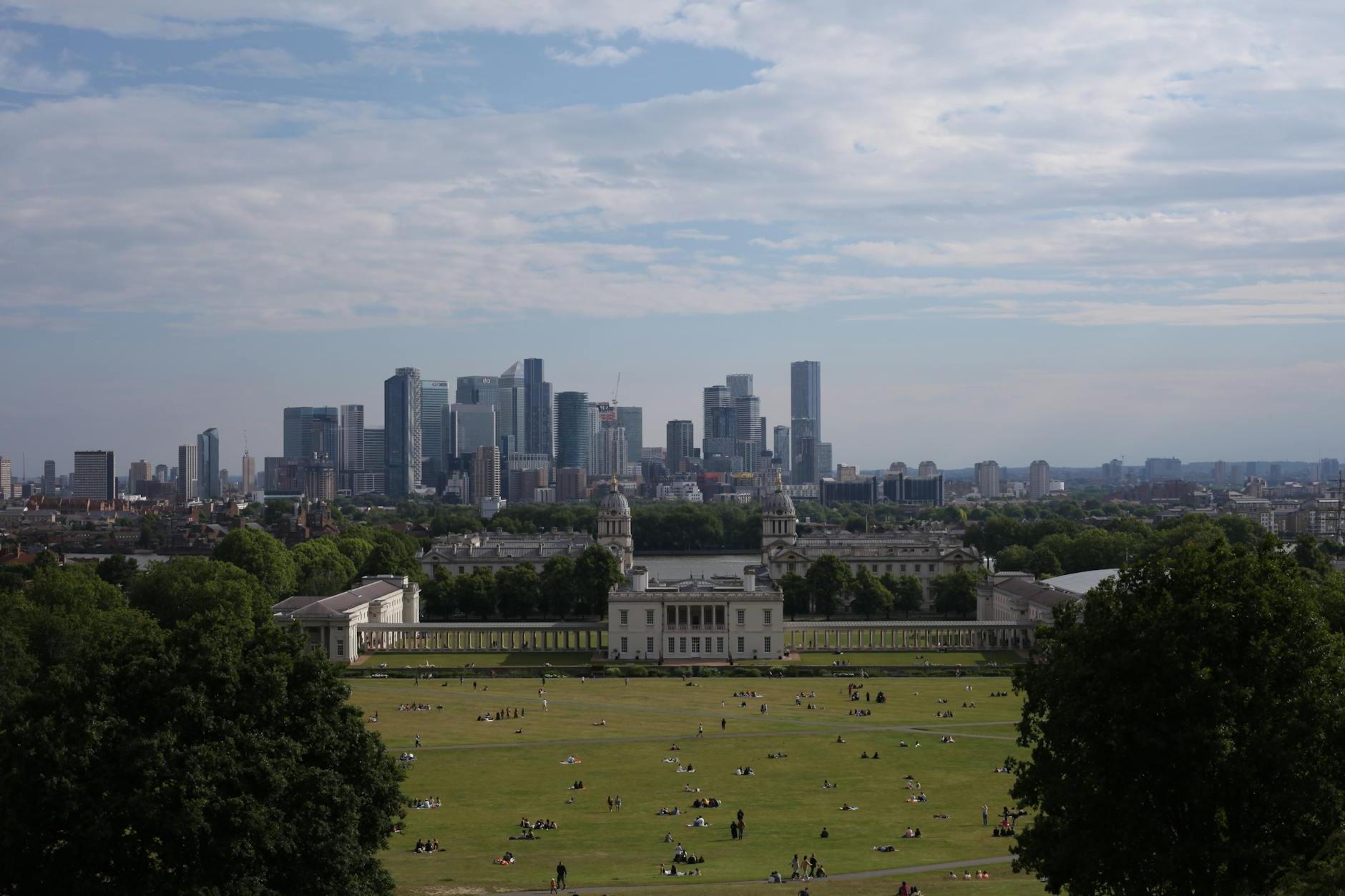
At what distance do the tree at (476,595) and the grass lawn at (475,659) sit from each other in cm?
1580

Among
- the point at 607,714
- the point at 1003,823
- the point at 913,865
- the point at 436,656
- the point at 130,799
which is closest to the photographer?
the point at 130,799

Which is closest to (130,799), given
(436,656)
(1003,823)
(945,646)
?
(1003,823)

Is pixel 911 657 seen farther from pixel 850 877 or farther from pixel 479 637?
pixel 850 877

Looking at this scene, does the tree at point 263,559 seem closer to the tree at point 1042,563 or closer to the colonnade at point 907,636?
the colonnade at point 907,636

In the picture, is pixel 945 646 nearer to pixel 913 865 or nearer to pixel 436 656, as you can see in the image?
pixel 436 656

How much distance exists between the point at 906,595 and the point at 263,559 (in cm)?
4872

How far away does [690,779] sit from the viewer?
5569 cm

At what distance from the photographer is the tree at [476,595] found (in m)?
118

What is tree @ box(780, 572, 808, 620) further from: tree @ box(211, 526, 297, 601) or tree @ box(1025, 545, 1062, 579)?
tree @ box(211, 526, 297, 601)

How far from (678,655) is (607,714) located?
3059 centimetres

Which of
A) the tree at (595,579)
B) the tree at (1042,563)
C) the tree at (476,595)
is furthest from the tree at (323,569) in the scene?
the tree at (1042,563)

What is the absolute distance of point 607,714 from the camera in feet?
238

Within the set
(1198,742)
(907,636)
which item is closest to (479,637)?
(907,636)

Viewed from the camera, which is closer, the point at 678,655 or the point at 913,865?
the point at 913,865
